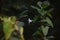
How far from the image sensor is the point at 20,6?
A: 5.78 feet

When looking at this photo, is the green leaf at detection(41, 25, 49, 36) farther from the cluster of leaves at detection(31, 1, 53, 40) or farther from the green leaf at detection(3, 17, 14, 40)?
the green leaf at detection(3, 17, 14, 40)

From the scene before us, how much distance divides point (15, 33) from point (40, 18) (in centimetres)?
25

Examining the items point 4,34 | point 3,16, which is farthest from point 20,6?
point 4,34

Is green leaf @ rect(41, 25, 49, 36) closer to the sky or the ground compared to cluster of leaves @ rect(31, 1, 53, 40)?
closer to the ground

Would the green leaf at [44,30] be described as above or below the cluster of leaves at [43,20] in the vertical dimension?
below

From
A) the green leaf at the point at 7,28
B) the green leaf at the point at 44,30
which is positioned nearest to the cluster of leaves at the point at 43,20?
the green leaf at the point at 44,30

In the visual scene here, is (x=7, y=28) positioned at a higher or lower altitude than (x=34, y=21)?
lower

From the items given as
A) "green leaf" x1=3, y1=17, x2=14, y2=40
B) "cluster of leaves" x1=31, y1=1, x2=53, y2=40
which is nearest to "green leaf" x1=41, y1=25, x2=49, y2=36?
"cluster of leaves" x1=31, y1=1, x2=53, y2=40

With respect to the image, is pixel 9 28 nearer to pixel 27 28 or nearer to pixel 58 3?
pixel 27 28

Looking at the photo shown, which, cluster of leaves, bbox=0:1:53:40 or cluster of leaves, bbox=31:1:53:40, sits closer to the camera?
cluster of leaves, bbox=0:1:53:40

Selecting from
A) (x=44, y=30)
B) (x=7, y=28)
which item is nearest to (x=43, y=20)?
(x=44, y=30)

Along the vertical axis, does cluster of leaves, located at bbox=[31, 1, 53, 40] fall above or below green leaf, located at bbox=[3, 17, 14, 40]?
above

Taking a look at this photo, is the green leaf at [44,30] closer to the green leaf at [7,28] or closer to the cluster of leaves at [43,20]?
the cluster of leaves at [43,20]

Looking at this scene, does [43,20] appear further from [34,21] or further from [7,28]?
[7,28]
